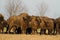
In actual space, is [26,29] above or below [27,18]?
below

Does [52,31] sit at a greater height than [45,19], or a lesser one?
lesser

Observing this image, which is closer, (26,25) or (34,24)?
(34,24)

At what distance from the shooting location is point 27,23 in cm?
2039

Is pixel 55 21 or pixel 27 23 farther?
pixel 55 21

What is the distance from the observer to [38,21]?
20219mm

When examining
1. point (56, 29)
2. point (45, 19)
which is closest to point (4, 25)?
point (45, 19)

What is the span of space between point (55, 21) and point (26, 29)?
4044 millimetres

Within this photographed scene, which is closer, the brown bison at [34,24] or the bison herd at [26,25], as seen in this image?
the brown bison at [34,24]

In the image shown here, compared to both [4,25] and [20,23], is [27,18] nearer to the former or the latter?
[20,23]

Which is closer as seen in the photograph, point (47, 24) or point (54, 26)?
point (47, 24)

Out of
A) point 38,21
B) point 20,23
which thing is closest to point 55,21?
point 38,21

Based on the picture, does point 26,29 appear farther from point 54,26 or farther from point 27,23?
point 54,26

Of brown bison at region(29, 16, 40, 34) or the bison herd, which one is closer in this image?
brown bison at region(29, 16, 40, 34)

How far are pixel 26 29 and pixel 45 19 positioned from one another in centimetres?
258
